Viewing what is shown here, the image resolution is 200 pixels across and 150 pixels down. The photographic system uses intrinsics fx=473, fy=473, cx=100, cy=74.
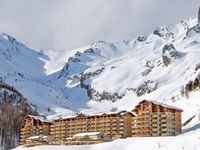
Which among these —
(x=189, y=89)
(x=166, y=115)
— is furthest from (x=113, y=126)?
(x=189, y=89)

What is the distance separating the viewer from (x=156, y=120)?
5113 inches

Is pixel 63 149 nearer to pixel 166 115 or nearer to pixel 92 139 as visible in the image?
pixel 92 139

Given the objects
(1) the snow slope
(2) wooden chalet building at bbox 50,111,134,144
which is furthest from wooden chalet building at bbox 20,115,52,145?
(1) the snow slope

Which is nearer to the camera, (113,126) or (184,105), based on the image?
(113,126)

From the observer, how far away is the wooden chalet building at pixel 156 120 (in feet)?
420

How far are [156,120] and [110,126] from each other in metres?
17.4

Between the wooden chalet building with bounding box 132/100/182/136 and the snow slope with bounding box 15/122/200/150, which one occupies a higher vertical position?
the wooden chalet building with bounding box 132/100/182/136

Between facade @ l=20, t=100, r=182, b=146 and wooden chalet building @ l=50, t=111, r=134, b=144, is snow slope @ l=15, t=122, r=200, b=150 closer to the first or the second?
facade @ l=20, t=100, r=182, b=146

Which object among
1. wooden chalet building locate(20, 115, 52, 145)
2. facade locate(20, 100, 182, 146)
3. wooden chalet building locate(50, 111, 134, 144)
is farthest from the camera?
wooden chalet building locate(20, 115, 52, 145)

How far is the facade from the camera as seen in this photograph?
127537 mm

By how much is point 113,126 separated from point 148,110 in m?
13.7

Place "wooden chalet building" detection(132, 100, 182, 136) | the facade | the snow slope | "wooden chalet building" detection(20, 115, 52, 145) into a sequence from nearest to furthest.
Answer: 1. the snow slope
2. the facade
3. "wooden chalet building" detection(132, 100, 182, 136)
4. "wooden chalet building" detection(20, 115, 52, 145)

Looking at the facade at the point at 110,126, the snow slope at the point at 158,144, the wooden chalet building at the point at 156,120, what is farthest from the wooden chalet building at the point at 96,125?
the snow slope at the point at 158,144

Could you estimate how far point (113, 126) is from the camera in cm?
14075
